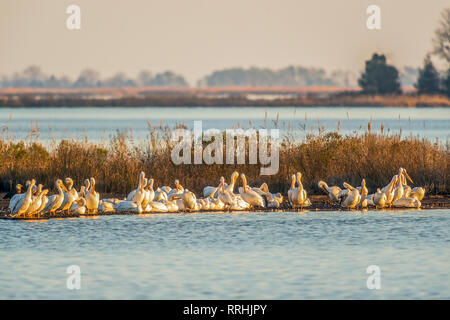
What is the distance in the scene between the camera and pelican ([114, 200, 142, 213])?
697 inches

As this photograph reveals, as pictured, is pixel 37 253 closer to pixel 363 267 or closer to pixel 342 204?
pixel 363 267

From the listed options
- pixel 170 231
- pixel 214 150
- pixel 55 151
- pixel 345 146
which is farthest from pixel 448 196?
pixel 55 151

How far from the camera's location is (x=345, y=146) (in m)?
21.5

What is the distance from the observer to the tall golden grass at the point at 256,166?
66.5 feet

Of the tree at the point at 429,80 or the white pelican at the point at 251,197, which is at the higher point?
the tree at the point at 429,80

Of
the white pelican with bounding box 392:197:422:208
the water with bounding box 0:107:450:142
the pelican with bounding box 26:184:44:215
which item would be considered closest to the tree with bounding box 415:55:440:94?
the water with bounding box 0:107:450:142

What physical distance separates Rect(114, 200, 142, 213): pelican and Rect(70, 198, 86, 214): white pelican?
654mm

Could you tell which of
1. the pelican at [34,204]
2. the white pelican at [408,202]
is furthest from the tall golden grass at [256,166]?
the pelican at [34,204]

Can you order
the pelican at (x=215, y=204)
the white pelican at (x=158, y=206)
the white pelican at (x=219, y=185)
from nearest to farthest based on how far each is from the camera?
1. the white pelican at (x=158, y=206)
2. the pelican at (x=215, y=204)
3. the white pelican at (x=219, y=185)

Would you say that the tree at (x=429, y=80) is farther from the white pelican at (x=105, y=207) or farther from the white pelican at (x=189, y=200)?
the white pelican at (x=105, y=207)

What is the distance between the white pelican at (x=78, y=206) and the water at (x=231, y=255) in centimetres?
39

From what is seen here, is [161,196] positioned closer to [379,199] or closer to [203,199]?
[203,199]

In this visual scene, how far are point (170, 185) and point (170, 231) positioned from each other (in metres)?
4.53

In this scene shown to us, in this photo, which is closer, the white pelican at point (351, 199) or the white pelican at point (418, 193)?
the white pelican at point (351, 199)
